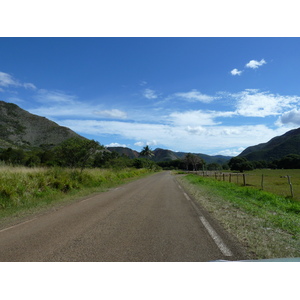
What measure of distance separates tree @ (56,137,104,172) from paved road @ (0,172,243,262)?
15.9 m

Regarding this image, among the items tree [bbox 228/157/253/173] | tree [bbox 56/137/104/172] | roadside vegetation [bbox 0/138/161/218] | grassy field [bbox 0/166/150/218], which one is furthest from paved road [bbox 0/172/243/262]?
Answer: tree [bbox 228/157/253/173]

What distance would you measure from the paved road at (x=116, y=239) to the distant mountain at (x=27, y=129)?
10264cm

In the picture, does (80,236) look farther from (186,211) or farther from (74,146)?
(74,146)

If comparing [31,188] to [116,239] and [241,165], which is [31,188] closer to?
[116,239]

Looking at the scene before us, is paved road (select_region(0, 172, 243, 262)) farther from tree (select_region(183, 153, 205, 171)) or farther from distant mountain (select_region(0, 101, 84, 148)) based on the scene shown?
tree (select_region(183, 153, 205, 171))

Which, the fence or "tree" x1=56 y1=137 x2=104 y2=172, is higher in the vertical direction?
"tree" x1=56 y1=137 x2=104 y2=172

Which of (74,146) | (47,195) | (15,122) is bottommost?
(47,195)

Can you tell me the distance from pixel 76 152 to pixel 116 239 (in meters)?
19.5

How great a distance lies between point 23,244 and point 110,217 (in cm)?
307

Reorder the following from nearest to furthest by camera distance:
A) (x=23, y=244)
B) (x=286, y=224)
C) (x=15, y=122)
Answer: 1. (x=23, y=244)
2. (x=286, y=224)
3. (x=15, y=122)

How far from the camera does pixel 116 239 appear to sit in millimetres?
5328

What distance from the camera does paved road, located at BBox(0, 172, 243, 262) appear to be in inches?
167
